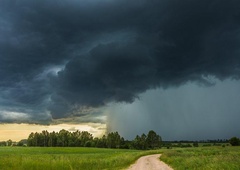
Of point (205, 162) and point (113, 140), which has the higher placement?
point (113, 140)

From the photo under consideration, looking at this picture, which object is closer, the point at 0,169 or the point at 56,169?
the point at 0,169

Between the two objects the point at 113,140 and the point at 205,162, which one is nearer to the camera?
the point at 205,162

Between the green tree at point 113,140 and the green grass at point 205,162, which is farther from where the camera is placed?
the green tree at point 113,140

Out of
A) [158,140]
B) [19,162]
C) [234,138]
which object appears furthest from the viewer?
[158,140]

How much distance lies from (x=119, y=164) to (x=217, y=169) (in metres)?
19.5

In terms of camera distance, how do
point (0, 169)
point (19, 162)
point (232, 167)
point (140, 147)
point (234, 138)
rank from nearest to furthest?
point (232, 167) → point (0, 169) → point (19, 162) → point (234, 138) → point (140, 147)

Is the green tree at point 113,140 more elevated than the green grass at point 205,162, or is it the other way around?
the green tree at point 113,140

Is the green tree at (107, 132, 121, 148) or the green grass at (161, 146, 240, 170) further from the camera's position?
the green tree at (107, 132, 121, 148)

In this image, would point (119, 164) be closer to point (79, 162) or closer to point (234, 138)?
point (79, 162)

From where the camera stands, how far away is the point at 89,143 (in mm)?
189750

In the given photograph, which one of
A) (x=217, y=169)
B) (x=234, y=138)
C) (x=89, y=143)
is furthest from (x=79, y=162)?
(x=89, y=143)

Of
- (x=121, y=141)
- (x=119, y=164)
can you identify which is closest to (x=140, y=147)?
(x=121, y=141)

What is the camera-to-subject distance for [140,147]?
7239 inches

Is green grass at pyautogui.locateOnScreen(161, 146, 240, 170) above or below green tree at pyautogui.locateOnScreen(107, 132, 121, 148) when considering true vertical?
below
